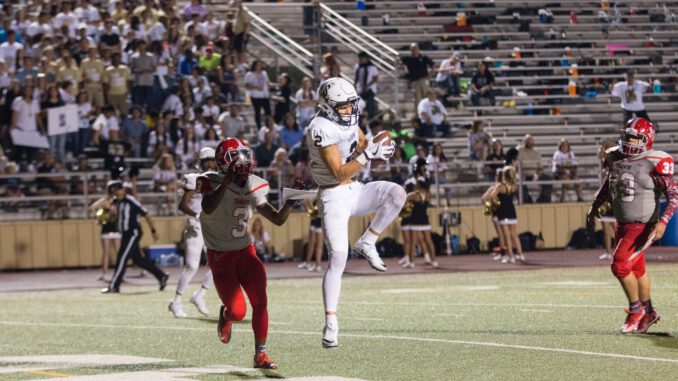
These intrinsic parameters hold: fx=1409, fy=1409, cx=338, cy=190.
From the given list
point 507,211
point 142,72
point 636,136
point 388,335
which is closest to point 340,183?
point 388,335

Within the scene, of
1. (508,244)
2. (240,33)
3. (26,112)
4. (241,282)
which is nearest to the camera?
(241,282)

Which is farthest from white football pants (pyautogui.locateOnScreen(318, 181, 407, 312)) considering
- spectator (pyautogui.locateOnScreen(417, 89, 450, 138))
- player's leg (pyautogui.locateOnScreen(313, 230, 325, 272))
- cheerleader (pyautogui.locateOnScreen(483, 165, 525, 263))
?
spectator (pyautogui.locateOnScreen(417, 89, 450, 138))

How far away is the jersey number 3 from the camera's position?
11008 millimetres

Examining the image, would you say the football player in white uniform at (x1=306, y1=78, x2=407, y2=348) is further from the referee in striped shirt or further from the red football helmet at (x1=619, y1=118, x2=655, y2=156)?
the referee in striped shirt

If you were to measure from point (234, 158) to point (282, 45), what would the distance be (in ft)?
68.8

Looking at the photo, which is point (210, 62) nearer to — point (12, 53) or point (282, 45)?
point (282, 45)

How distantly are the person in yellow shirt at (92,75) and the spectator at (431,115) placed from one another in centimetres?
678

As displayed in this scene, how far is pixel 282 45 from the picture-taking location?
31.4 meters

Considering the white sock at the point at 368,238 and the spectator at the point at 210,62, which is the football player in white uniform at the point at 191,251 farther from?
the spectator at the point at 210,62

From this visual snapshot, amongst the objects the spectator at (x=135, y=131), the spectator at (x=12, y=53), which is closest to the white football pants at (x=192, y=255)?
the spectator at (x=135, y=131)

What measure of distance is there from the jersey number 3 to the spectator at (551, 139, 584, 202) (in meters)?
18.2

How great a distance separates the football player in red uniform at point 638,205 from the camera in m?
12.7

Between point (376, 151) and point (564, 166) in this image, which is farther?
point (564, 166)

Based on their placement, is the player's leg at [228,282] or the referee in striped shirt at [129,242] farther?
the referee in striped shirt at [129,242]
